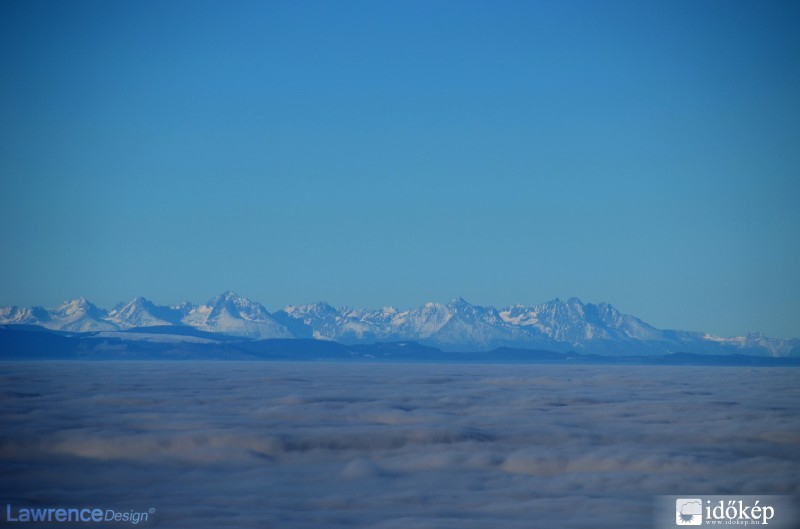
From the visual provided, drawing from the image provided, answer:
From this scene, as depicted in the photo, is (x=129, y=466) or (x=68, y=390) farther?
(x=68, y=390)

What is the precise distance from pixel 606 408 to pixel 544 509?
30.9 meters

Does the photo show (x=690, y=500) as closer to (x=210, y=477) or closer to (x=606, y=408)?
(x=210, y=477)

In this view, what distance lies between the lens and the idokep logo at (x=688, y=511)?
20922mm

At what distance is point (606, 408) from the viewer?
51.2 meters

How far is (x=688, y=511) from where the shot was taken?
2156cm

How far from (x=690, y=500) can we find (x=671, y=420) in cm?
2172

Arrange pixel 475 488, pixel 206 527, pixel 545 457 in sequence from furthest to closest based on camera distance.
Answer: pixel 545 457
pixel 475 488
pixel 206 527

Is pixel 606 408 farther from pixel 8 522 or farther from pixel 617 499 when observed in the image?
pixel 8 522

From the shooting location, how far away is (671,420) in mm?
43312

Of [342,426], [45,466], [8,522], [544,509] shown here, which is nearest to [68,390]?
[342,426]

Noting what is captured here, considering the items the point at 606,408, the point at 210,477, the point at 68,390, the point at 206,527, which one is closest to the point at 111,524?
the point at 206,527

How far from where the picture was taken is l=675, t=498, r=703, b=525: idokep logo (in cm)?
2092

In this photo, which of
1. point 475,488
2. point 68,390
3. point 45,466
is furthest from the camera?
point 68,390

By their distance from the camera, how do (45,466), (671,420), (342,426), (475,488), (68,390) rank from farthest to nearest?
(68,390), (671,420), (342,426), (45,466), (475,488)
